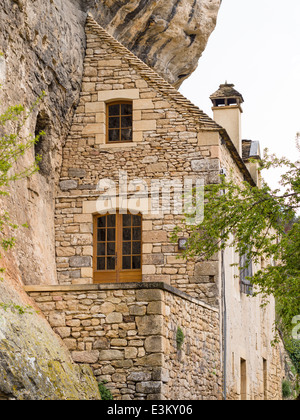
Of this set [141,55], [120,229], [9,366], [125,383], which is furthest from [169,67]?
[9,366]

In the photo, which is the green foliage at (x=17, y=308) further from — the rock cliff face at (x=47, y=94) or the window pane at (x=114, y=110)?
the window pane at (x=114, y=110)

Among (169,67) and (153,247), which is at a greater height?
(169,67)

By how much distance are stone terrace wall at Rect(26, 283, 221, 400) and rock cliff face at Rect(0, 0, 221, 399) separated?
1.44 ft

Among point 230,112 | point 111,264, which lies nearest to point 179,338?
point 111,264

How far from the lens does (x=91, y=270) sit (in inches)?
659

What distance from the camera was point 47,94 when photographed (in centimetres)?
1619

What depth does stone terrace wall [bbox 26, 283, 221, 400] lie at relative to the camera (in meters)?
12.8

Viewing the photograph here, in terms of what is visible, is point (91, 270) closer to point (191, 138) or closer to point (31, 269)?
point (31, 269)

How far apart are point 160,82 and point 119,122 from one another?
118 cm

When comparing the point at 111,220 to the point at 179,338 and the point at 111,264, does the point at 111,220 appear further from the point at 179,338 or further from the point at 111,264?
the point at 179,338

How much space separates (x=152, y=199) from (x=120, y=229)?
88 cm
